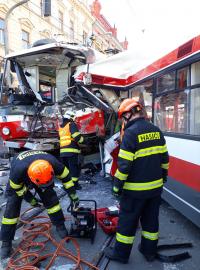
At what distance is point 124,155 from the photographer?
3.22 m

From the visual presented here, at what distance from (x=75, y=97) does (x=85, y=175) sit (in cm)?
202

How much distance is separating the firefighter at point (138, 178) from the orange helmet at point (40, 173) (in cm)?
78

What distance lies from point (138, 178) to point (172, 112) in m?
1.78

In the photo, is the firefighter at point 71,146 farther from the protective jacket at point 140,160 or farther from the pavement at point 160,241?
the protective jacket at point 140,160

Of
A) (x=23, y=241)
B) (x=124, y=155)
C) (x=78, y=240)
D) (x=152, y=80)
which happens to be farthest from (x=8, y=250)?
(x=152, y=80)

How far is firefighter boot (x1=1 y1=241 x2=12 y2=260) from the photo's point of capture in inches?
147

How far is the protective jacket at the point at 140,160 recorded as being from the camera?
323 centimetres

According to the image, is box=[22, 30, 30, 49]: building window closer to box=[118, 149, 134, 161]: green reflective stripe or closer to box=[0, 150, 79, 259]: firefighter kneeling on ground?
box=[0, 150, 79, 259]: firefighter kneeling on ground

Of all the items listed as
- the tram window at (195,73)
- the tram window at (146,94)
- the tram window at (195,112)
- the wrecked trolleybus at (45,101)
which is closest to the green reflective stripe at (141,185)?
the tram window at (195,112)

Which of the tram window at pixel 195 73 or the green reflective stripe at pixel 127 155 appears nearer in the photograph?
the green reflective stripe at pixel 127 155

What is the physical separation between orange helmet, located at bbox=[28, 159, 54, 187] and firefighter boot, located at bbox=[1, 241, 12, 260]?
3.05ft

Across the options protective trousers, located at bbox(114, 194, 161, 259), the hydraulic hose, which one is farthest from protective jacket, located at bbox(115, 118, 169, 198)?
the hydraulic hose

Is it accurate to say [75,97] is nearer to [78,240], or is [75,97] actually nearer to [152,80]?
[152,80]

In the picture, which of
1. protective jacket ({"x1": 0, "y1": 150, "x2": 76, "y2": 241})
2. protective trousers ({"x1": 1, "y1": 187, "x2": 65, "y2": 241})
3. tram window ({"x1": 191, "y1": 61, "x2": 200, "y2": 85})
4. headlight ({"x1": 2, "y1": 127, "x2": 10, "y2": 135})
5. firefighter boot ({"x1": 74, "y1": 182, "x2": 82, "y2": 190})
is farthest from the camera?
headlight ({"x1": 2, "y1": 127, "x2": 10, "y2": 135})
